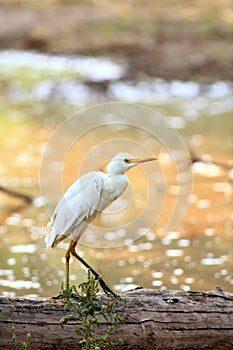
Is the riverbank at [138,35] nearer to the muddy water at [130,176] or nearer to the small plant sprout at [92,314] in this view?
the muddy water at [130,176]

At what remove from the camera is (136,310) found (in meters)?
4.57

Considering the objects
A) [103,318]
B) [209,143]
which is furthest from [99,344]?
[209,143]

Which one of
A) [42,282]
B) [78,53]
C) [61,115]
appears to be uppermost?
[78,53]

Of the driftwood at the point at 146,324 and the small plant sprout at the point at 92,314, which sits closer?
the small plant sprout at the point at 92,314

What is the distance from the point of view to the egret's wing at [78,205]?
4.73 metres

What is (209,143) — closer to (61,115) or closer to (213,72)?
(61,115)

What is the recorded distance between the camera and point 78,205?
4.77 metres

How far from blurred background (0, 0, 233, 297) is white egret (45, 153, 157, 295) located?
2.19 m

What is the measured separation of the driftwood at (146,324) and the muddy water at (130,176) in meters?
2.31

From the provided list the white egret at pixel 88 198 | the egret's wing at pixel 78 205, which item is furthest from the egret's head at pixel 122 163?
the egret's wing at pixel 78 205

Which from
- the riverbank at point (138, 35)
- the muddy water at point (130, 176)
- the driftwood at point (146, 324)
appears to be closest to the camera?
the driftwood at point (146, 324)

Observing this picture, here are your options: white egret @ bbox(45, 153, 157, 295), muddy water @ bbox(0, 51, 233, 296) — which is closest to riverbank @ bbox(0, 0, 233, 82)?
muddy water @ bbox(0, 51, 233, 296)

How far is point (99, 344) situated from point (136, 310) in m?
0.37

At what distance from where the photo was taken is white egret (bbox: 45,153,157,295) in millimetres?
4715
